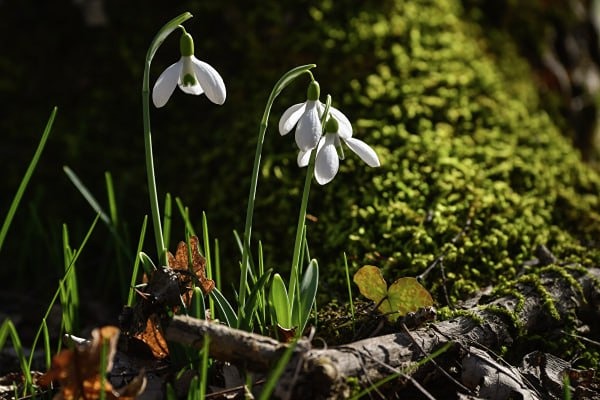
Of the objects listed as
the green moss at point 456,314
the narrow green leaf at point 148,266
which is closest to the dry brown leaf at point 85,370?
the narrow green leaf at point 148,266

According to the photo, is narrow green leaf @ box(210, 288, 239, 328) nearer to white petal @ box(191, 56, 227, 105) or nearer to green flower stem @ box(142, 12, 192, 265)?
green flower stem @ box(142, 12, 192, 265)

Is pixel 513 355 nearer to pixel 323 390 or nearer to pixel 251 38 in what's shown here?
pixel 323 390

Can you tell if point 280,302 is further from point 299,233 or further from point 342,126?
point 342,126

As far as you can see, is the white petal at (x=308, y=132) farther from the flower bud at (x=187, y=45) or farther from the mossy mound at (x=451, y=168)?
the mossy mound at (x=451, y=168)

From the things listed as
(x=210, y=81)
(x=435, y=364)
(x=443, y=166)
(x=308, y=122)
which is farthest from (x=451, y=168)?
(x=210, y=81)

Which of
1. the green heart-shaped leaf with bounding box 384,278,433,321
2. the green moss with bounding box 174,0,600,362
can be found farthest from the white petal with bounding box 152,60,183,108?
the green moss with bounding box 174,0,600,362

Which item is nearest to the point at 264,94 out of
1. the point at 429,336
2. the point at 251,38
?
the point at 251,38
